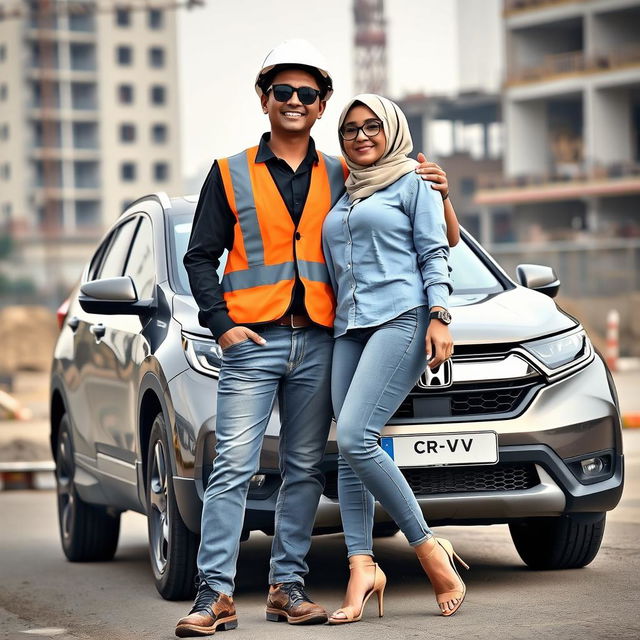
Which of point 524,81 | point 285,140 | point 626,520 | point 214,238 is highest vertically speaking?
point 524,81

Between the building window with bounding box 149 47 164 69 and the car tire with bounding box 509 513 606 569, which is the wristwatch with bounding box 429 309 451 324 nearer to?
the car tire with bounding box 509 513 606 569

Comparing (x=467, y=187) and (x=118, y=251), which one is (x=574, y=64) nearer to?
(x=467, y=187)

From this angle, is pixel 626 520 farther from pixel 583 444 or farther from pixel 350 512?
pixel 350 512

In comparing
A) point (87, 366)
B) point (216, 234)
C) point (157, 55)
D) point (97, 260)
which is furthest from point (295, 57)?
point (157, 55)

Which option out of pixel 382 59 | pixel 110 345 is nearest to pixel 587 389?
pixel 110 345

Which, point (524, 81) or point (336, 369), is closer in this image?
point (336, 369)

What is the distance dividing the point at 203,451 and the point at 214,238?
843 mm

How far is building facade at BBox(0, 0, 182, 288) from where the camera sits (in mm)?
112438

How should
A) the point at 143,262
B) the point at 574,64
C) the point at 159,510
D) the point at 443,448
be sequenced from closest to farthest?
the point at 443,448, the point at 159,510, the point at 143,262, the point at 574,64

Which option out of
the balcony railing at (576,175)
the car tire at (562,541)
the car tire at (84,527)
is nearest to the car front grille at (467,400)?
the car tire at (562,541)

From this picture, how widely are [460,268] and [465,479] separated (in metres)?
1.38

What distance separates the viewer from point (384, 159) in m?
5.58

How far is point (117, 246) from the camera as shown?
798 centimetres

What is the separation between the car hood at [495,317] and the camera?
6012mm
